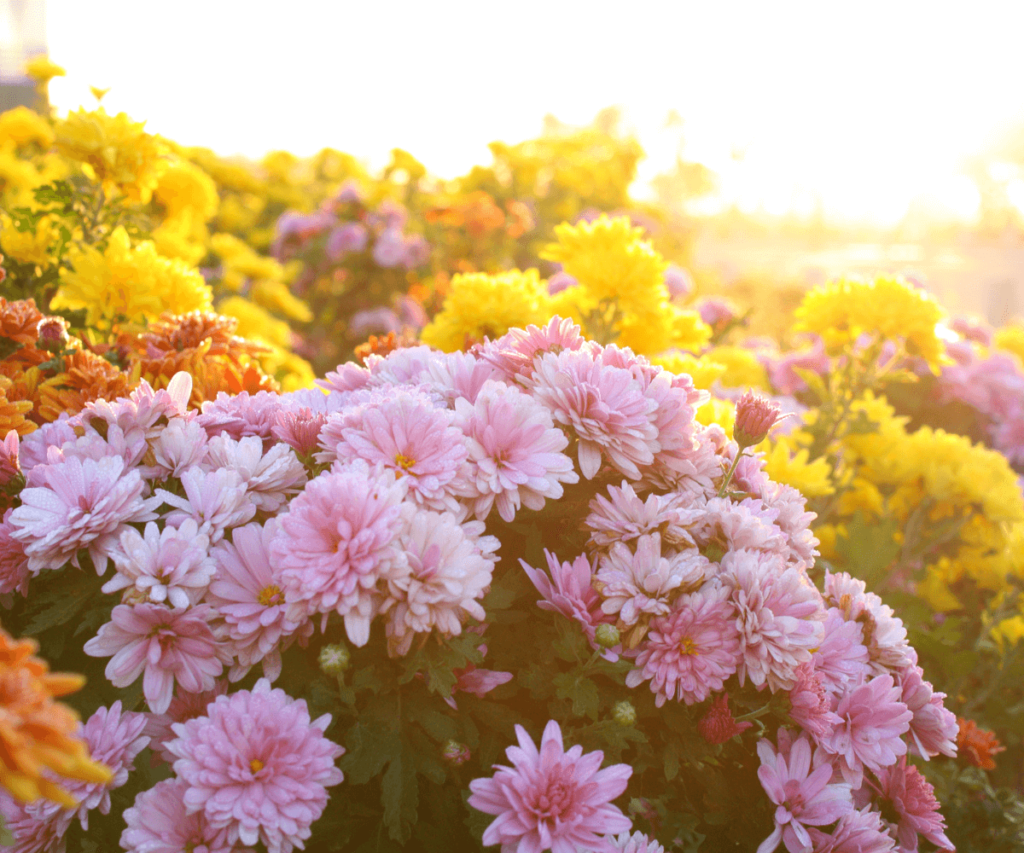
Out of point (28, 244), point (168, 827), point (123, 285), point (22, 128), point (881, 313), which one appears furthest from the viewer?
point (22, 128)

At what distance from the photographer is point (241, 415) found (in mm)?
1412

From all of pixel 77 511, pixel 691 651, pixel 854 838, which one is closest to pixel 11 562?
pixel 77 511

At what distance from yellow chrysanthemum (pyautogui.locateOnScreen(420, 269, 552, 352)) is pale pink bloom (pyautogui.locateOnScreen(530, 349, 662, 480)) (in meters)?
0.93

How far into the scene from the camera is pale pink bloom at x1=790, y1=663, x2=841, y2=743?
1.23m

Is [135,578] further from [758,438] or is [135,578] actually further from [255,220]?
[255,220]

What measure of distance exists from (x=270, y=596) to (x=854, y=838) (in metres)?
0.99

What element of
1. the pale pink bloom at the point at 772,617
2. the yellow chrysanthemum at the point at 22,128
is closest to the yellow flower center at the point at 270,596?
the pale pink bloom at the point at 772,617

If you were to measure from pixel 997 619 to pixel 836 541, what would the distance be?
590 millimetres

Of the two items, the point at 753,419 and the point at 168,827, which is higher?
the point at 753,419

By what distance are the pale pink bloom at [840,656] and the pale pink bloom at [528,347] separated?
26.8 inches

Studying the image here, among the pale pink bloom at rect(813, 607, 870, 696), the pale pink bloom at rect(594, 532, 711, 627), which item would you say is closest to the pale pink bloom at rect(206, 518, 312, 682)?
the pale pink bloom at rect(594, 532, 711, 627)

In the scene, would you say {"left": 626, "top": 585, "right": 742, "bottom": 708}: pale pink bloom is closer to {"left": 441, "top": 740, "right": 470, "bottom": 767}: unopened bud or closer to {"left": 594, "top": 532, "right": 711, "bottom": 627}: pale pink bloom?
{"left": 594, "top": 532, "right": 711, "bottom": 627}: pale pink bloom

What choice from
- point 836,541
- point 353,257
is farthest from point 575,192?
point 836,541

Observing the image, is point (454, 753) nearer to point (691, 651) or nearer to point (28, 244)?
point (691, 651)
